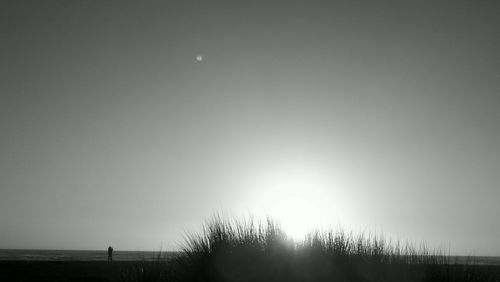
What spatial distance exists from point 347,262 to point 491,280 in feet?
8.86

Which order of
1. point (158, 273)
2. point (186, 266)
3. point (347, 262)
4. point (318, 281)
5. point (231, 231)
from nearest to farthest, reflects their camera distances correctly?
point (318, 281) → point (347, 262) → point (158, 273) → point (186, 266) → point (231, 231)

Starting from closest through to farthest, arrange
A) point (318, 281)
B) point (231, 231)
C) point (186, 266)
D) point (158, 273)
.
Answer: point (318, 281) < point (158, 273) < point (186, 266) < point (231, 231)

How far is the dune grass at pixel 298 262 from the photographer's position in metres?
7.67

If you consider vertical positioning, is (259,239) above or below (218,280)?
above

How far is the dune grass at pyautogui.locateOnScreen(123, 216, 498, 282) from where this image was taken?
767 centimetres

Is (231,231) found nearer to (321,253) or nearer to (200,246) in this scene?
(200,246)

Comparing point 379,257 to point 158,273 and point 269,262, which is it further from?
point 158,273

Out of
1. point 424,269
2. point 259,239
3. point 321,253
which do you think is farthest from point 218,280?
point 424,269

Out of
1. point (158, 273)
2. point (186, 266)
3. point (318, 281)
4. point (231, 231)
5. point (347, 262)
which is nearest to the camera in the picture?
point (318, 281)

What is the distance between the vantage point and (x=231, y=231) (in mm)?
10023

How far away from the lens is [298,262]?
26.9 feet

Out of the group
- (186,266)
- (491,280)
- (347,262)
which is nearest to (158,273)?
(186,266)

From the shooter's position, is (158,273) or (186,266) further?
(186,266)

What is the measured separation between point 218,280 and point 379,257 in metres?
3.38
